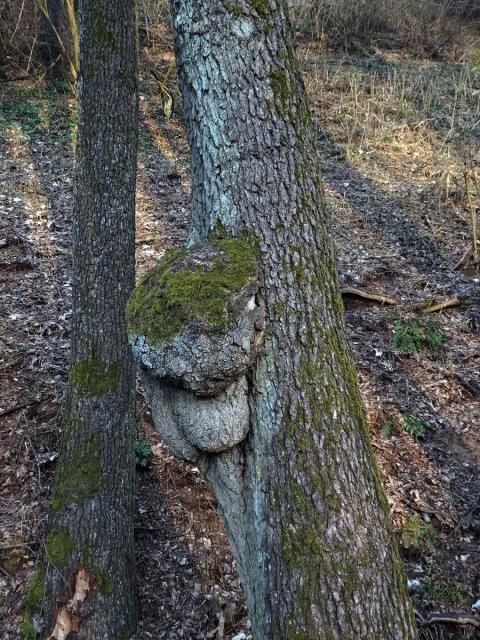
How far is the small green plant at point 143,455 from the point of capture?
3973mm

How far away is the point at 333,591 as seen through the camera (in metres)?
1.66

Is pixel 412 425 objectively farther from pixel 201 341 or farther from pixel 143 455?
pixel 201 341

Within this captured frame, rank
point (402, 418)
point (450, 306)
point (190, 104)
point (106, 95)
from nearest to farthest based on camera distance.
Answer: point (190, 104) → point (106, 95) → point (402, 418) → point (450, 306)

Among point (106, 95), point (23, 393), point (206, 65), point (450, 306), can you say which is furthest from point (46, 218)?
point (206, 65)

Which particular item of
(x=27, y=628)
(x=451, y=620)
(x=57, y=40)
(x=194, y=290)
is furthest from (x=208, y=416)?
(x=57, y=40)

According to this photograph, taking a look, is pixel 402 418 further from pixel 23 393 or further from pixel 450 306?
pixel 23 393

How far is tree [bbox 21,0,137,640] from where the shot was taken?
9.96ft

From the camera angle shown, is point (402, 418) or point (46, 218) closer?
point (402, 418)

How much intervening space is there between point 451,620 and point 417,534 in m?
0.59

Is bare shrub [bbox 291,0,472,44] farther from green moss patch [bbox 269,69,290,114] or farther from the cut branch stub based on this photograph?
the cut branch stub

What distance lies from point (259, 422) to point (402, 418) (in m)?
2.72

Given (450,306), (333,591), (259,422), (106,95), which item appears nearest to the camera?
(333,591)

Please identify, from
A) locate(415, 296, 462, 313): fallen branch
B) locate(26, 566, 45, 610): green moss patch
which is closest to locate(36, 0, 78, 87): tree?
locate(415, 296, 462, 313): fallen branch

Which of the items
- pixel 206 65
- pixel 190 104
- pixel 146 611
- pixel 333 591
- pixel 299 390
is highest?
pixel 206 65
